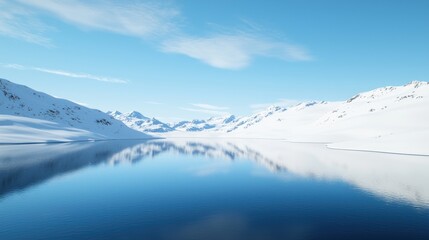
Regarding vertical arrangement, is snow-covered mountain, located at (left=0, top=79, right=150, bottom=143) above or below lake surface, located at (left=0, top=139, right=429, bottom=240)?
above

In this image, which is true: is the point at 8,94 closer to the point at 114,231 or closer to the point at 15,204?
the point at 15,204

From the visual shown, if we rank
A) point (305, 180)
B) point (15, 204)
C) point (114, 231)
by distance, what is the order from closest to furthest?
point (114, 231)
point (15, 204)
point (305, 180)

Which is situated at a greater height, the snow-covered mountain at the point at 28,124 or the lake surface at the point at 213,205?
the snow-covered mountain at the point at 28,124

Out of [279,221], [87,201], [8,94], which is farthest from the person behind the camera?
[8,94]

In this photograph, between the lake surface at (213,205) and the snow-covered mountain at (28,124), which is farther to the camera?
the snow-covered mountain at (28,124)

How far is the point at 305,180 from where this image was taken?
49.5 m

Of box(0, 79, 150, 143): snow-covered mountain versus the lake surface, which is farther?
box(0, 79, 150, 143): snow-covered mountain

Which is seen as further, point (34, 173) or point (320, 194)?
point (34, 173)

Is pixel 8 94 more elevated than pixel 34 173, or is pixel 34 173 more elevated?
pixel 8 94

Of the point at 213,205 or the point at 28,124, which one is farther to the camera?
the point at 28,124

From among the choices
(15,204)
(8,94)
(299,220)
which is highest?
(8,94)

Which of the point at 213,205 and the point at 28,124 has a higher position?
the point at 28,124

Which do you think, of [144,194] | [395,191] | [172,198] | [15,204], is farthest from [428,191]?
[15,204]

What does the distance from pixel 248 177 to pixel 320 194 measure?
1745 cm
